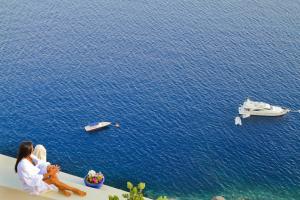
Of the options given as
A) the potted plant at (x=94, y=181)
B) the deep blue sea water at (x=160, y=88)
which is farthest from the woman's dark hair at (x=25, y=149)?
the deep blue sea water at (x=160, y=88)

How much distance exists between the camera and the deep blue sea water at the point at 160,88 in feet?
205

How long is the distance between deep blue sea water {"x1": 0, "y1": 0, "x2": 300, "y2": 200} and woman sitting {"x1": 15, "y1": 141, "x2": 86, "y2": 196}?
34553 mm

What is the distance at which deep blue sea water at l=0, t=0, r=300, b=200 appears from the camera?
62.3 metres

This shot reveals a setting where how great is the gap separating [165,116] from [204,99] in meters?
7.86

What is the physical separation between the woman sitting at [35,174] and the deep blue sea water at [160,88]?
34553 millimetres

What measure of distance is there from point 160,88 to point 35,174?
5408 centimetres

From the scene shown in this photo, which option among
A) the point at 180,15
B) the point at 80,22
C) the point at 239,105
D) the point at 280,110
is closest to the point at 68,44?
the point at 80,22

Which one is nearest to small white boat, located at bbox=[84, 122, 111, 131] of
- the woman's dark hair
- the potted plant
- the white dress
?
the potted plant

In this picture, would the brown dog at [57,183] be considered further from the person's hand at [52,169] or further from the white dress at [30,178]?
the white dress at [30,178]

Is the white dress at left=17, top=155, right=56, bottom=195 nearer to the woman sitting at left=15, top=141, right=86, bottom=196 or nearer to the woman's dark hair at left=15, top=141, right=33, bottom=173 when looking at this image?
the woman sitting at left=15, top=141, right=86, bottom=196

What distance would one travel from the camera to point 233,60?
8594cm

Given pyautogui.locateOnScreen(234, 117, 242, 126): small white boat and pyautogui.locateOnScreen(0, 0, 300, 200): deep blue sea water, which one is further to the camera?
→ pyautogui.locateOnScreen(234, 117, 242, 126): small white boat

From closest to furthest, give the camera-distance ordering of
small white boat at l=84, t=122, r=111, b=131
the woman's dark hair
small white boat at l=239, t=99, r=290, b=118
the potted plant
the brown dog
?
the woman's dark hair
the brown dog
the potted plant
small white boat at l=84, t=122, r=111, b=131
small white boat at l=239, t=99, r=290, b=118

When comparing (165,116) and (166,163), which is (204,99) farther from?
(166,163)
